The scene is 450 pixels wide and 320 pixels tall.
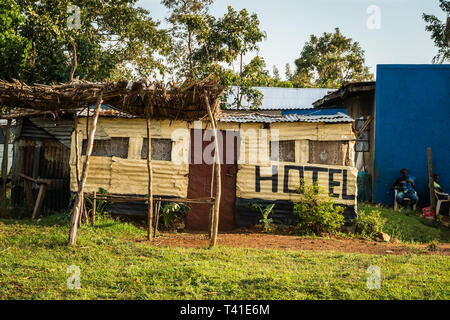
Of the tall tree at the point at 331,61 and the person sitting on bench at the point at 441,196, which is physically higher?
the tall tree at the point at 331,61

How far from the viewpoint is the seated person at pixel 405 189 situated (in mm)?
12070

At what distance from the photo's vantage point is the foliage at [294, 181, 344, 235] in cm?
926

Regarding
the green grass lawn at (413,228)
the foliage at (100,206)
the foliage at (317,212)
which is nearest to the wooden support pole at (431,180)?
the green grass lawn at (413,228)

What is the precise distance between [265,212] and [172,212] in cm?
230

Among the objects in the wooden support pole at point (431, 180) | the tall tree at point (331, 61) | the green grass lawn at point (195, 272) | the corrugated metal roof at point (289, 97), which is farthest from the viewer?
the tall tree at point (331, 61)

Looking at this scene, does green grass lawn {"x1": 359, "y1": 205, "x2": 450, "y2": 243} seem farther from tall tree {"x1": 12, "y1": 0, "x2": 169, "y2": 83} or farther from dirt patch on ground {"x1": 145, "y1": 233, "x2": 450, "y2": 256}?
tall tree {"x1": 12, "y1": 0, "x2": 169, "y2": 83}

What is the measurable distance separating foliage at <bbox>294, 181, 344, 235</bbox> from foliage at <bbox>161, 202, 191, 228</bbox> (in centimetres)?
281

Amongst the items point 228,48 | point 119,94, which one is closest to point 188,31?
point 228,48

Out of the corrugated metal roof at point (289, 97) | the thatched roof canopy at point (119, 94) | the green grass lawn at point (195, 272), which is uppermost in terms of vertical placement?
the corrugated metal roof at point (289, 97)

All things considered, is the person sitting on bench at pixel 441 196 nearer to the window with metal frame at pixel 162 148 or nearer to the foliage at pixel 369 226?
the foliage at pixel 369 226

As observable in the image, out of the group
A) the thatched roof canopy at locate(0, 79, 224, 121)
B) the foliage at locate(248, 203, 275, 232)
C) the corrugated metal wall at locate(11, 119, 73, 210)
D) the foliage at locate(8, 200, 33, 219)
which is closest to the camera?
the thatched roof canopy at locate(0, 79, 224, 121)

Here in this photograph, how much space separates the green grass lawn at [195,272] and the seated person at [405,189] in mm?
5390

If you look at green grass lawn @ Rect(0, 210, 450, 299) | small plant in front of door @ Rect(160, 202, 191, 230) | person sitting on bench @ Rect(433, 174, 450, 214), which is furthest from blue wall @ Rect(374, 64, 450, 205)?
small plant in front of door @ Rect(160, 202, 191, 230)
